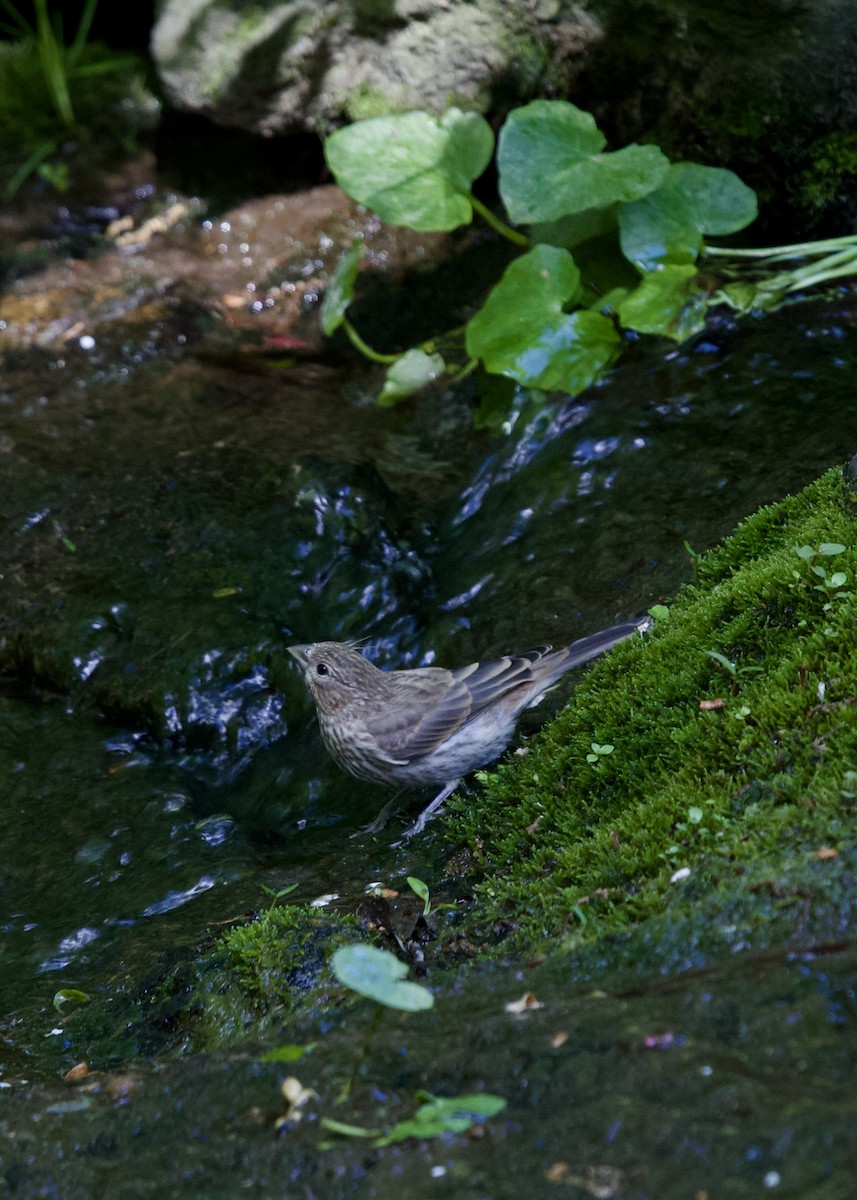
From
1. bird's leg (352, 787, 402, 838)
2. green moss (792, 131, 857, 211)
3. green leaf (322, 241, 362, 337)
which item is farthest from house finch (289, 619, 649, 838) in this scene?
green moss (792, 131, 857, 211)

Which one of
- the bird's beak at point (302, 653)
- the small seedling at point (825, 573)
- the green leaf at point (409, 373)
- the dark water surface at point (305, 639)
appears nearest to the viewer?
the dark water surface at point (305, 639)

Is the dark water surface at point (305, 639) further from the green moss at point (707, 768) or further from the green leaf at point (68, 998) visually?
the green moss at point (707, 768)

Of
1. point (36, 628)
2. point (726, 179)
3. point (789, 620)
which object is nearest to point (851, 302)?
point (726, 179)

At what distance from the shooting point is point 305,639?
5395 mm

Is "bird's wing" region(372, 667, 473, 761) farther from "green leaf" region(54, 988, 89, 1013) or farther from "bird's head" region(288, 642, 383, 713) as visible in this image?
"green leaf" region(54, 988, 89, 1013)

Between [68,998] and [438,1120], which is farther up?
[438,1120]

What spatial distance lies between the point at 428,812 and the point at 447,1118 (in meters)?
2.04

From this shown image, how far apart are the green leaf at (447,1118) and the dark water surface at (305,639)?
36 millimetres

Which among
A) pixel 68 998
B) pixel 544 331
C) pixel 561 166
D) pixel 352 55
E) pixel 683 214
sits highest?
pixel 352 55

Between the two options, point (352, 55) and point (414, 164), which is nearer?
point (414, 164)

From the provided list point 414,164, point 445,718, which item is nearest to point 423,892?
point 445,718

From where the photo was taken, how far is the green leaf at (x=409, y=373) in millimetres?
6496

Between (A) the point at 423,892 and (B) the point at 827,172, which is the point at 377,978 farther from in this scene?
(B) the point at 827,172

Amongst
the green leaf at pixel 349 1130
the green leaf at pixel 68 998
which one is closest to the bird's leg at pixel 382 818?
the green leaf at pixel 68 998
